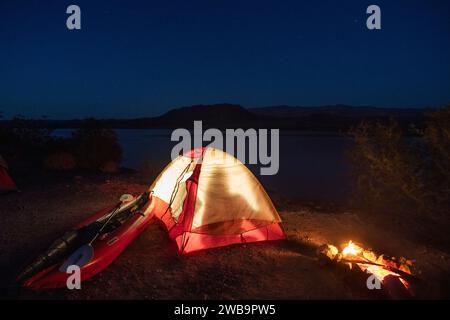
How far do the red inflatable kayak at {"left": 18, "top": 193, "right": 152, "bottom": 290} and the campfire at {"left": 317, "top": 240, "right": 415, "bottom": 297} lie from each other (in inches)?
141

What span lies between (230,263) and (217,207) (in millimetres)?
1067

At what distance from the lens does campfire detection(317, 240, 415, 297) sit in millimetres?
4188

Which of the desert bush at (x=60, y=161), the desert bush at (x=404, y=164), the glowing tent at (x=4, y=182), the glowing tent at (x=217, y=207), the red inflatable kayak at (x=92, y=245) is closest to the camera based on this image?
the red inflatable kayak at (x=92, y=245)

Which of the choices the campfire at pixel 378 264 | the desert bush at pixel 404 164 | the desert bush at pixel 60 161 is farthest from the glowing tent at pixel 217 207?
the desert bush at pixel 60 161

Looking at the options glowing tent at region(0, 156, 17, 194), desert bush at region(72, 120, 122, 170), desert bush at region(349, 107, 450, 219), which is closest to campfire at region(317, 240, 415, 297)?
desert bush at region(349, 107, 450, 219)

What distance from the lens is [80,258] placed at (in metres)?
4.41

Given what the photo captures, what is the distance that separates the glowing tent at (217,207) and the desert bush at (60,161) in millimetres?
10096

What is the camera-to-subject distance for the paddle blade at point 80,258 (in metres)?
4.28

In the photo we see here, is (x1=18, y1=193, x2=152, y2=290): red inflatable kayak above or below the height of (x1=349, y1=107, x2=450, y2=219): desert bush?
below

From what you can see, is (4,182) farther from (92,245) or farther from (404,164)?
(404,164)

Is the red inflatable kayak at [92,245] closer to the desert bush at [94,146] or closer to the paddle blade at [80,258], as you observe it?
the paddle blade at [80,258]

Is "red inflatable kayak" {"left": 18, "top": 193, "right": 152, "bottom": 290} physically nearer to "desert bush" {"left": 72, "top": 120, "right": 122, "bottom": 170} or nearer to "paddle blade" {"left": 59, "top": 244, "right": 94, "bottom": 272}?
"paddle blade" {"left": 59, "top": 244, "right": 94, "bottom": 272}
